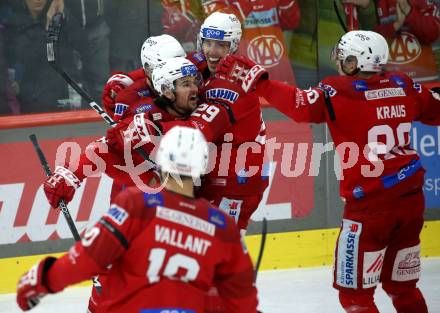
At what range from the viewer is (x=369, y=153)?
5426 millimetres

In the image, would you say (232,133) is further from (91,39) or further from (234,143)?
(91,39)

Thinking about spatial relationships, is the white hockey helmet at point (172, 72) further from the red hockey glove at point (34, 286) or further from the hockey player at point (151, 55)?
the red hockey glove at point (34, 286)

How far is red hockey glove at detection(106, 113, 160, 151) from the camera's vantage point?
520 centimetres

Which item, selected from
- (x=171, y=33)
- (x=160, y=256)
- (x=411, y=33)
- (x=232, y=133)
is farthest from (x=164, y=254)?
(x=411, y=33)

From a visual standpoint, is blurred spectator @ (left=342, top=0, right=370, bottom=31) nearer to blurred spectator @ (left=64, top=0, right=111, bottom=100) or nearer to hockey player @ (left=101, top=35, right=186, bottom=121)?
blurred spectator @ (left=64, top=0, right=111, bottom=100)

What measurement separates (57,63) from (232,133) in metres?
1.29

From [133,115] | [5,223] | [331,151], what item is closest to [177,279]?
[133,115]

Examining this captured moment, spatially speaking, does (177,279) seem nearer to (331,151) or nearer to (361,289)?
(361,289)

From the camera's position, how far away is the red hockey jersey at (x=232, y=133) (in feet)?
17.1

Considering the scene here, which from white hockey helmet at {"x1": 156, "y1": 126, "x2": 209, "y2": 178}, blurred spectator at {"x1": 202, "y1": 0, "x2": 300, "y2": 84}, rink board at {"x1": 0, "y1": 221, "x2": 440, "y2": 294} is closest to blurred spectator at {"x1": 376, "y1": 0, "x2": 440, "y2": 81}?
blurred spectator at {"x1": 202, "y1": 0, "x2": 300, "y2": 84}

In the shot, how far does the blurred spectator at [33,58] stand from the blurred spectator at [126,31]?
0.29m

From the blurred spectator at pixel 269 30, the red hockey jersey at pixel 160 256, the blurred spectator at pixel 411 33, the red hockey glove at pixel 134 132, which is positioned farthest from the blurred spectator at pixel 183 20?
the red hockey jersey at pixel 160 256

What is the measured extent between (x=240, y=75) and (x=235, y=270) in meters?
1.55

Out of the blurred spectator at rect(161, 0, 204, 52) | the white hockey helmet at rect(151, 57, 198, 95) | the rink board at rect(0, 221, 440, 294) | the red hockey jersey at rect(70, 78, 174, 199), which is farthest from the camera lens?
the rink board at rect(0, 221, 440, 294)
